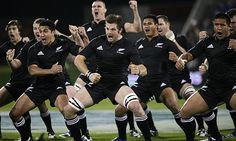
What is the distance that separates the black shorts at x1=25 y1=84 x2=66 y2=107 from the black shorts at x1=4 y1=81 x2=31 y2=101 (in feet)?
3.24

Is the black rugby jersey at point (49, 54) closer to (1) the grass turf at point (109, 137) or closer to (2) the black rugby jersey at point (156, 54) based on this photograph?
(2) the black rugby jersey at point (156, 54)

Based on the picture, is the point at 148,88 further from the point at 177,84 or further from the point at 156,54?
the point at 177,84

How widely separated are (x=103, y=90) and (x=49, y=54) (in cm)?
110

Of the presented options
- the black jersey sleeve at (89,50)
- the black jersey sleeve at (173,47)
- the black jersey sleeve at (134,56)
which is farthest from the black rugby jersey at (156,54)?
the black jersey sleeve at (89,50)

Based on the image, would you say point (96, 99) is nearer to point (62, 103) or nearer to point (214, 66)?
point (62, 103)

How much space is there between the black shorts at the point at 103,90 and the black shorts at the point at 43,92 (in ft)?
1.74

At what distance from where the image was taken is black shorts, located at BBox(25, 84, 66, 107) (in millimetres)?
9562

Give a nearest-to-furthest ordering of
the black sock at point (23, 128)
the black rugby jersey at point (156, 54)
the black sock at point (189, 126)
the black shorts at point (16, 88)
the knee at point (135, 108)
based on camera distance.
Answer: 1. the knee at point (135, 108)
2. the black sock at point (189, 126)
3. the black sock at point (23, 128)
4. the black rugby jersey at point (156, 54)
5. the black shorts at point (16, 88)

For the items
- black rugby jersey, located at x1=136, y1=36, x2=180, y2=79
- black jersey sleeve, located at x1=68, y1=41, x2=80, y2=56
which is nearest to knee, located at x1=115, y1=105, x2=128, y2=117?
black rugby jersey, located at x1=136, y1=36, x2=180, y2=79

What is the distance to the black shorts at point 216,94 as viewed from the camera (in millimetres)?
9070

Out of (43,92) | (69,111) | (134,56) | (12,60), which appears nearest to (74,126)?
(69,111)

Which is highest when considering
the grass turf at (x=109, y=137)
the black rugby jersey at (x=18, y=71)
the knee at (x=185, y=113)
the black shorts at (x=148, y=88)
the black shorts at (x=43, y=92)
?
the black rugby jersey at (x=18, y=71)

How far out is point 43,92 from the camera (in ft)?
31.5

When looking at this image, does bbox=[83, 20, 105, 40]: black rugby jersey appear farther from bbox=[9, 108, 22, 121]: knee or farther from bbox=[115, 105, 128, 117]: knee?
bbox=[9, 108, 22, 121]: knee
